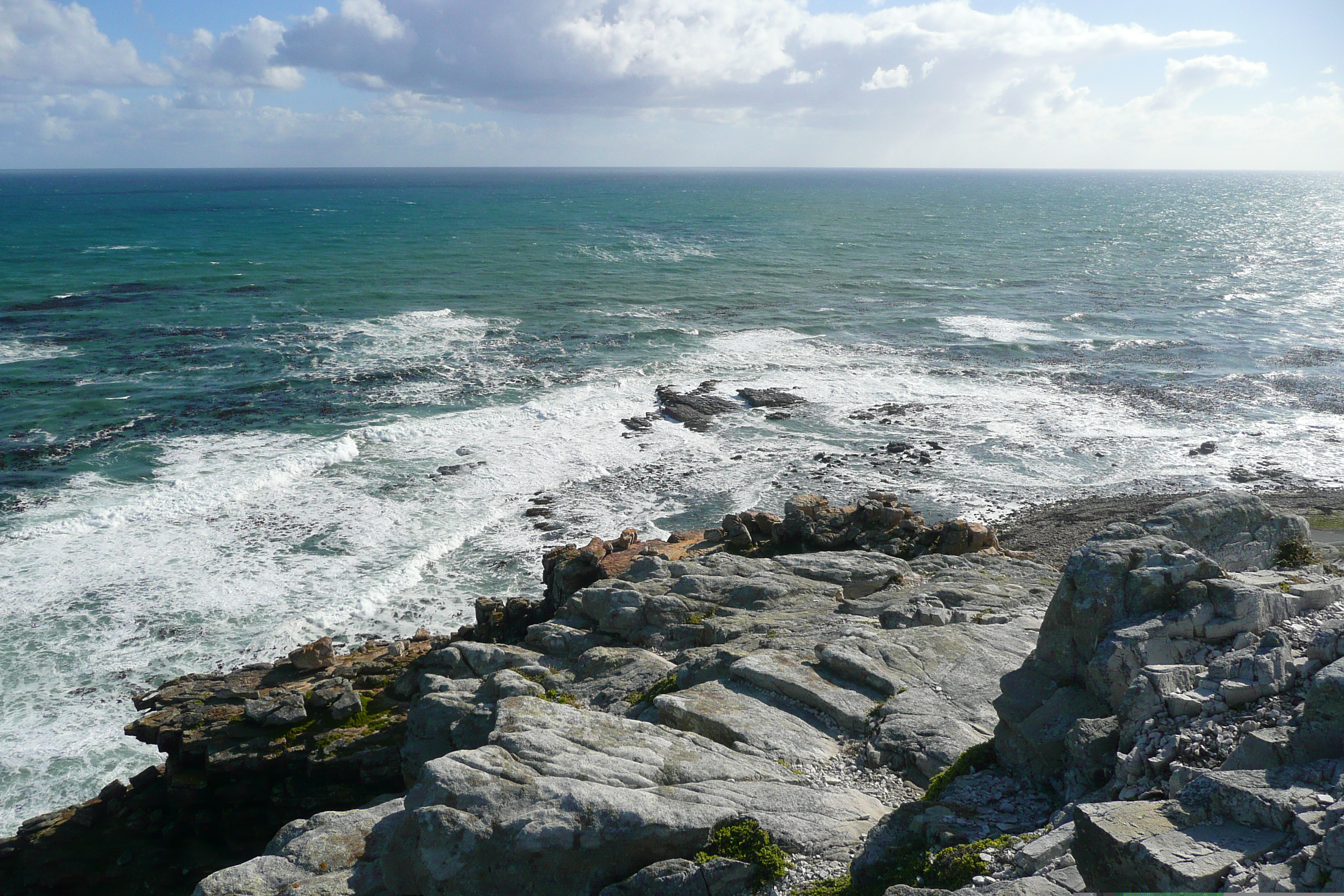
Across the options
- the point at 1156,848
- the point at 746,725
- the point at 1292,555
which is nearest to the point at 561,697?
the point at 746,725

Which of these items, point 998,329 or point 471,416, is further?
point 998,329

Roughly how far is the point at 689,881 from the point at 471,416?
3640cm

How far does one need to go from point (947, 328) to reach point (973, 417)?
22.6m

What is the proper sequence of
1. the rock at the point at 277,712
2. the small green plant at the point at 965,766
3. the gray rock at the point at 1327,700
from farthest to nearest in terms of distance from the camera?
the rock at the point at 277,712 → the small green plant at the point at 965,766 → the gray rock at the point at 1327,700

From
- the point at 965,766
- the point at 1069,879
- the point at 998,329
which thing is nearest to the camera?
the point at 1069,879

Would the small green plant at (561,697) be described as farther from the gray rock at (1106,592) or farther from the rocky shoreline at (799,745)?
the gray rock at (1106,592)

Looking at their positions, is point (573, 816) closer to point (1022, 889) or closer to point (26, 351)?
point (1022, 889)

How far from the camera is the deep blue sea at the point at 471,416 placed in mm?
27016

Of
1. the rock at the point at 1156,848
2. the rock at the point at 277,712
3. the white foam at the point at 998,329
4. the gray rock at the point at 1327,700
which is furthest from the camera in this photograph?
the white foam at the point at 998,329

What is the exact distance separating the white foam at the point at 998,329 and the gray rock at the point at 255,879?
59.4 metres

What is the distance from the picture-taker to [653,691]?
51.1 feet

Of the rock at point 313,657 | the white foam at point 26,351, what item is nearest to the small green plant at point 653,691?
the rock at point 313,657

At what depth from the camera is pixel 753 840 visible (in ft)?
34.6

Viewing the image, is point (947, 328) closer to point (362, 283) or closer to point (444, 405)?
point (444, 405)
